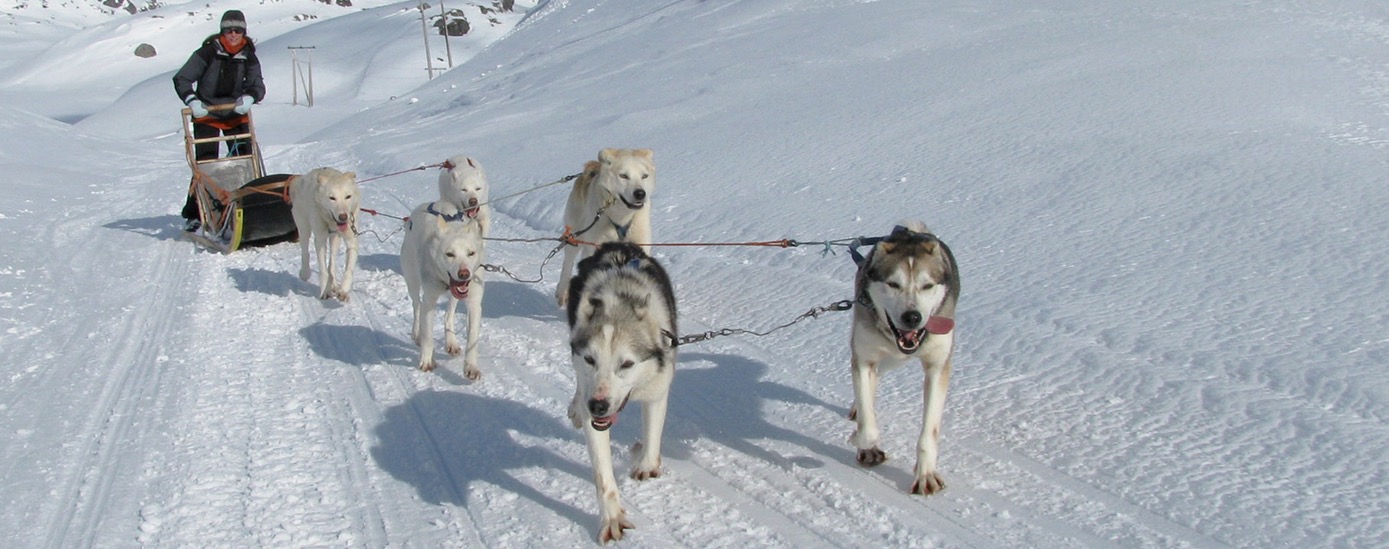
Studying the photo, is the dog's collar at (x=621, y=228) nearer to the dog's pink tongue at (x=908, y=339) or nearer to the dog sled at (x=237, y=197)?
the dog's pink tongue at (x=908, y=339)

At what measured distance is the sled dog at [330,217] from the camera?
613 centimetres

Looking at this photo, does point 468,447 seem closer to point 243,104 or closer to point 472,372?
point 472,372

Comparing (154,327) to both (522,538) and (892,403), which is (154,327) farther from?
(892,403)

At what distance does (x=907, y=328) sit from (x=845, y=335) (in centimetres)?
182

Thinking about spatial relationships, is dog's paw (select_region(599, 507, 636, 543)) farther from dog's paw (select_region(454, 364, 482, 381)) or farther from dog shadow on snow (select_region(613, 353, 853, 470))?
dog's paw (select_region(454, 364, 482, 381))

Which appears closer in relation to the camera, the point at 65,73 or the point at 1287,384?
the point at 1287,384

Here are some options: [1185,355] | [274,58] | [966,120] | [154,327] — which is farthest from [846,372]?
[274,58]

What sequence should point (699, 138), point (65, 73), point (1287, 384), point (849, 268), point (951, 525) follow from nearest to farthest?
point (951, 525) < point (1287, 384) < point (849, 268) < point (699, 138) < point (65, 73)

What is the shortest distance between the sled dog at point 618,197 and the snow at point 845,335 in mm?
577

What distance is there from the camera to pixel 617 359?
9.67ft

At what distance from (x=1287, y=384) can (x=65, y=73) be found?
197 feet

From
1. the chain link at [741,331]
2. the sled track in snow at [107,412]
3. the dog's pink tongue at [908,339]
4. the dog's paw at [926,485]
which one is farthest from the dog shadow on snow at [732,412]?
the sled track in snow at [107,412]

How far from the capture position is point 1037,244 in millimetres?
5684

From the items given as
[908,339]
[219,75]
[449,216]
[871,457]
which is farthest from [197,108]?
[908,339]
